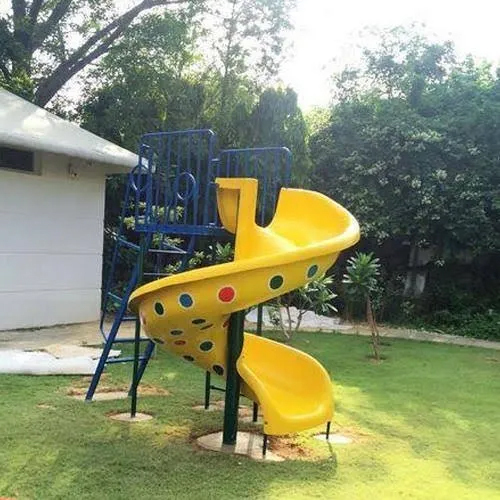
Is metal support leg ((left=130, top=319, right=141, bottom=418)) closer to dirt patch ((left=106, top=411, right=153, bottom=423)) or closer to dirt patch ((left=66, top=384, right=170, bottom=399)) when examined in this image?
dirt patch ((left=106, top=411, right=153, bottom=423))

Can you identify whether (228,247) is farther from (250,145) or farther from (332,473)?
(332,473)

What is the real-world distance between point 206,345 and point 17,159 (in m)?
6.41

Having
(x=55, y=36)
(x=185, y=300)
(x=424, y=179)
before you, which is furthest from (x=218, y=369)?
(x=55, y=36)

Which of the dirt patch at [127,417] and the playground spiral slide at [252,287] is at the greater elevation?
the playground spiral slide at [252,287]

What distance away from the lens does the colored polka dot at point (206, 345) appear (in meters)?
4.45

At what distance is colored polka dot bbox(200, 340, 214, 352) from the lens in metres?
4.45

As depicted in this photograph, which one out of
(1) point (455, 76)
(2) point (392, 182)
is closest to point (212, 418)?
(2) point (392, 182)

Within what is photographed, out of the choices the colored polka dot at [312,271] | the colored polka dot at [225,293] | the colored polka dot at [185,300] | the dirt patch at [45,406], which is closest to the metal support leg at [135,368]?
the dirt patch at [45,406]

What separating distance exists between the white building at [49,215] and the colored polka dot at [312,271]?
5.83 m

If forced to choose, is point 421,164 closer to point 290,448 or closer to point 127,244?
point 127,244

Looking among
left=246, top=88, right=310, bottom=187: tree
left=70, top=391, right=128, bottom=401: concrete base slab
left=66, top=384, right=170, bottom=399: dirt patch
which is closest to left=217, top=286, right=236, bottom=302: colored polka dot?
left=70, top=391, right=128, bottom=401: concrete base slab

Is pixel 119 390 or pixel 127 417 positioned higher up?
pixel 127 417

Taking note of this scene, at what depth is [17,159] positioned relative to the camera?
9734 millimetres

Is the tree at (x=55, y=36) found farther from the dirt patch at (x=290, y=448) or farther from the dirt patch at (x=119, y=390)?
the dirt patch at (x=290, y=448)
